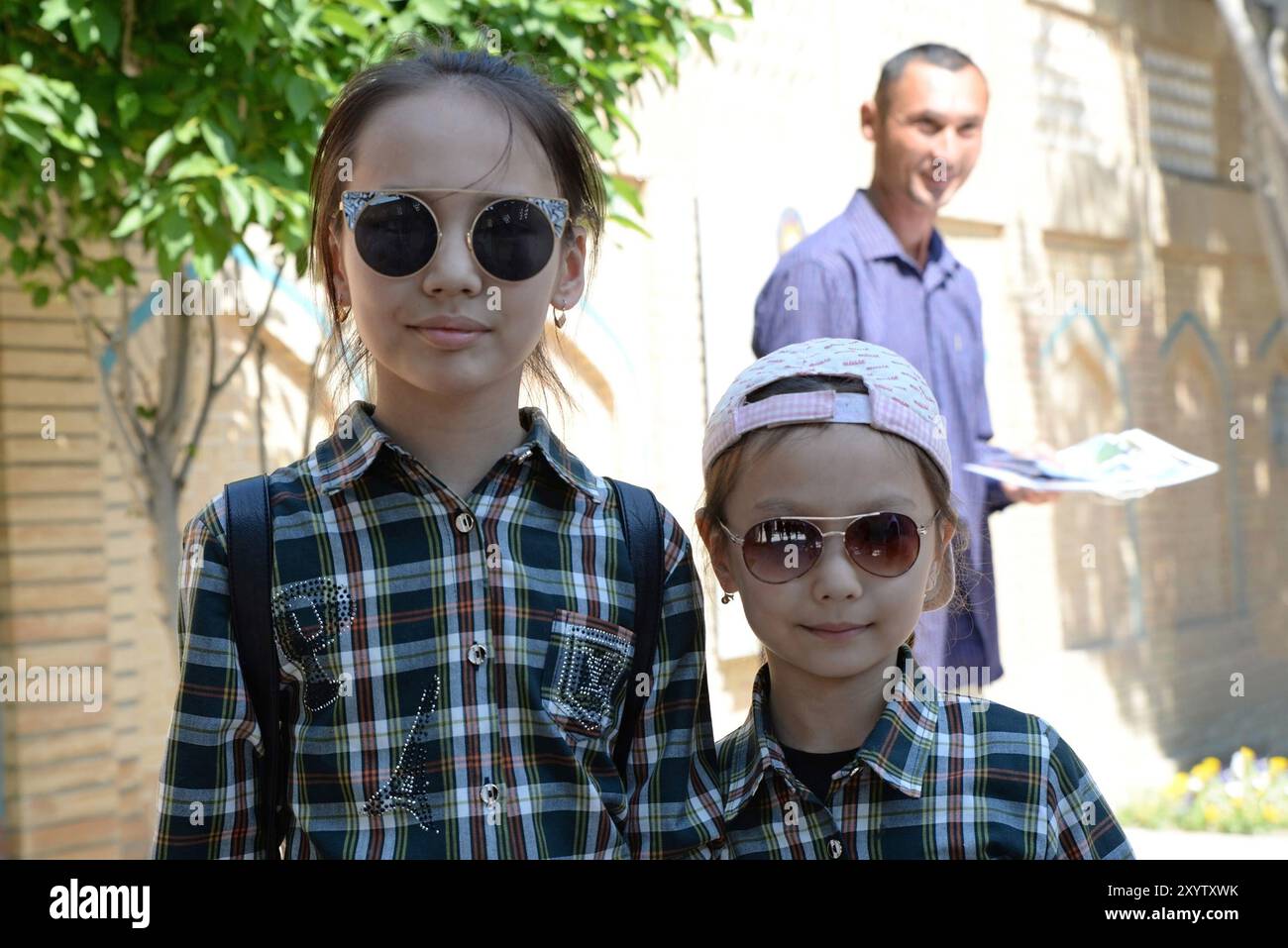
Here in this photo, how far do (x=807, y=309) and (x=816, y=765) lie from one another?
177cm

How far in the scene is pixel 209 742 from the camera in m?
1.57

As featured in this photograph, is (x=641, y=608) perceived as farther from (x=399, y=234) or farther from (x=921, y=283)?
(x=921, y=283)

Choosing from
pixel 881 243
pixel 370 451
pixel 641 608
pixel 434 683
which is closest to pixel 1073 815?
pixel 641 608

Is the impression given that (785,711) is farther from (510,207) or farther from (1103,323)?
(1103,323)

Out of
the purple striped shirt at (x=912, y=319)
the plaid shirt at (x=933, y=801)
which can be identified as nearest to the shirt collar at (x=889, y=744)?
the plaid shirt at (x=933, y=801)

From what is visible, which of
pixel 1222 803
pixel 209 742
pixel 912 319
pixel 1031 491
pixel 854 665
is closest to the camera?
pixel 209 742

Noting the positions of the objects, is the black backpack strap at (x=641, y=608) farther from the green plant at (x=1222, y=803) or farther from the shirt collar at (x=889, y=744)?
the green plant at (x=1222, y=803)

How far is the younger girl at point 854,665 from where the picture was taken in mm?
1639

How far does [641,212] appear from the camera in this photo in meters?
3.93

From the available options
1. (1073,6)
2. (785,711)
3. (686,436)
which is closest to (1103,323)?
(1073,6)

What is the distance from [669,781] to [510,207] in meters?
0.67

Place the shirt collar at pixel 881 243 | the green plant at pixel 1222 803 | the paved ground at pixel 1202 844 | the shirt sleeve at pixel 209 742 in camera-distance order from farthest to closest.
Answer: the green plant at pixel 1222 803 → the paved ground at pixel 1202 844 → the shirt collar at pixel 881 243 → the shirt sleeve at pixel 209 742

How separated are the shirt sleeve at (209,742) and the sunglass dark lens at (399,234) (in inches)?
14.0
